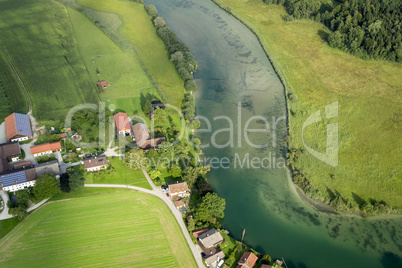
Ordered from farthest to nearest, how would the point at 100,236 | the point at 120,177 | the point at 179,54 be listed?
the point at 179,54
the point at 120,177
the point at 100,236

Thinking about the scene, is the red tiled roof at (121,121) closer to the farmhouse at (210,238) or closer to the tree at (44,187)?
the tree at (44,187)

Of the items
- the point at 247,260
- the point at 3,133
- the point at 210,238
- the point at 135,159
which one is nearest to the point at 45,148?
the point at 3,133

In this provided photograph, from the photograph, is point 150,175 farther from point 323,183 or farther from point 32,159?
point 323,183

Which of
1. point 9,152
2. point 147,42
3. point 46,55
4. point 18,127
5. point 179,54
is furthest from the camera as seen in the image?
point 147,42

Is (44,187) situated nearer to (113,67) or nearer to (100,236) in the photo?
(100,236)

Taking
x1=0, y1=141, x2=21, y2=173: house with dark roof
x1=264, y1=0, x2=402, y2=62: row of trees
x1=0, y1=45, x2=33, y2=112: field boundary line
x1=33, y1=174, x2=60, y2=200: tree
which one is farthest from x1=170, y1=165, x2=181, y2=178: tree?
x1=264, y1=0, x2=402, y2=62: row of trees

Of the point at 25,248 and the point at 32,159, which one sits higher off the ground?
the point at 32,159

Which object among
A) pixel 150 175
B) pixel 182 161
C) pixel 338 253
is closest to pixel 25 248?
pixel 150 175
